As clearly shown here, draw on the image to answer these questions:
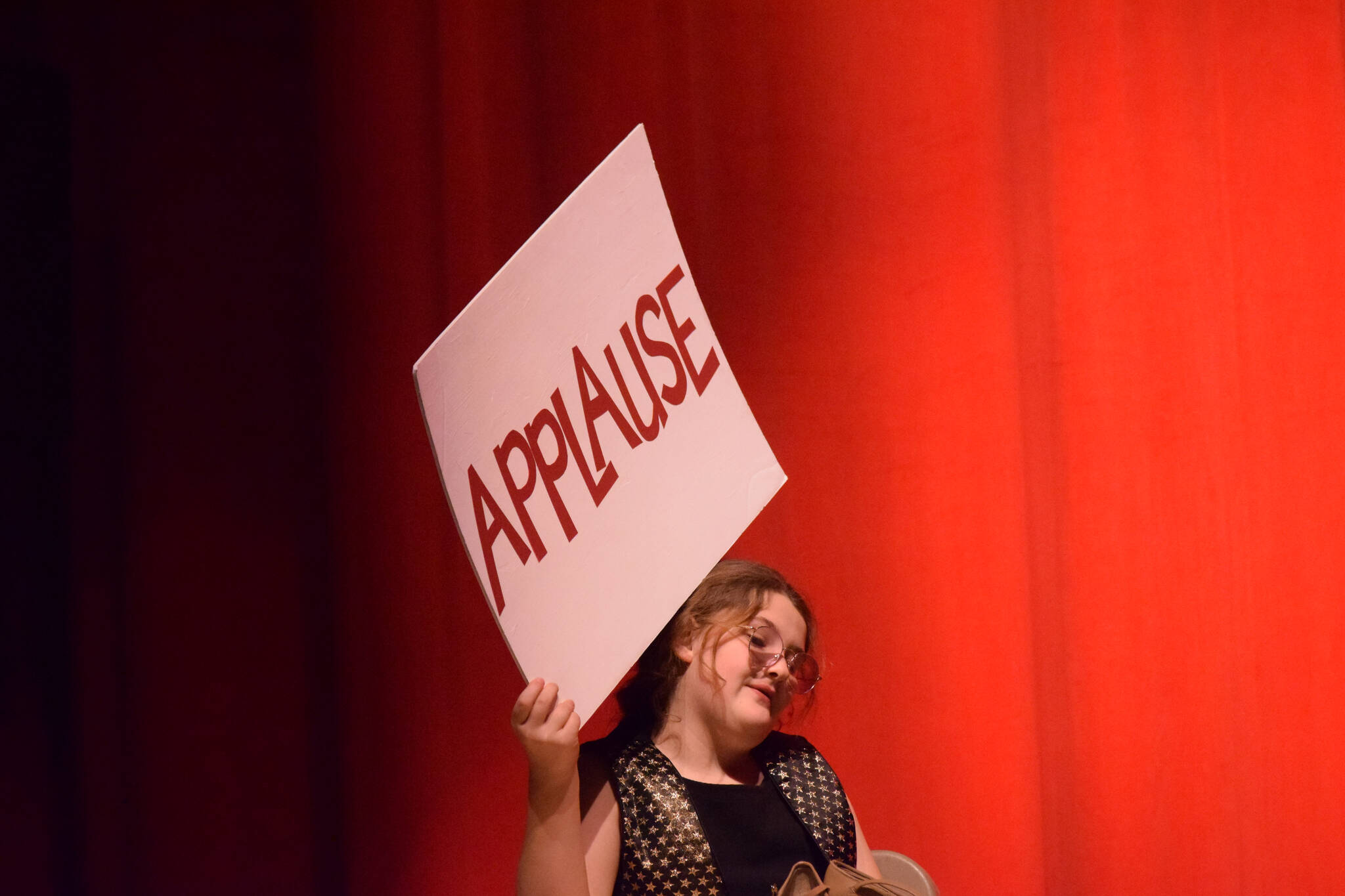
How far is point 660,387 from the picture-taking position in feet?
2.88

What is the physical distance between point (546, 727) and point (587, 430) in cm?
22

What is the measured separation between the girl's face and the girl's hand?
0.66 feet

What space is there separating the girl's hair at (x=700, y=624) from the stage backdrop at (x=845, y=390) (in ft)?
1.70

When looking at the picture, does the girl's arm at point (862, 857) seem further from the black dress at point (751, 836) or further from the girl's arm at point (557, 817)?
the girl's arm at point (557, 817)

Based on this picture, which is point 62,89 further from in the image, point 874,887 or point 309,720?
point 874,887

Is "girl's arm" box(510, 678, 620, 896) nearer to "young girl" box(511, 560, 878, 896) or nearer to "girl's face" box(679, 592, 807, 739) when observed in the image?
"young girl" box(511, 560, 878, 896)

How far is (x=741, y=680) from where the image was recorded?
101cm

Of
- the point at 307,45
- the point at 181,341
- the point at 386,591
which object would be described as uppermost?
the point at 307,45

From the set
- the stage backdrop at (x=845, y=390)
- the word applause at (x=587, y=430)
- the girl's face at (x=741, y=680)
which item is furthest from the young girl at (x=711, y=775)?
Answer: the stage backdrop at (x=845, y=390)

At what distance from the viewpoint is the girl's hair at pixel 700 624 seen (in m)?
1.05

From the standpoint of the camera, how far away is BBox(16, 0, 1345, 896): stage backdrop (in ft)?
5.22

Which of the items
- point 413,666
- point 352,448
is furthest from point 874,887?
point 352,448

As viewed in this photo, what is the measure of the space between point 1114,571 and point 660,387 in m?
1.04

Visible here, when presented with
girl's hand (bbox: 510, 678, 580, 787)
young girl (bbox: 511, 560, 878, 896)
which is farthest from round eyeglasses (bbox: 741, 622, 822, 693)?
girl's hand (bbox: 510, 678, 580, 787)
